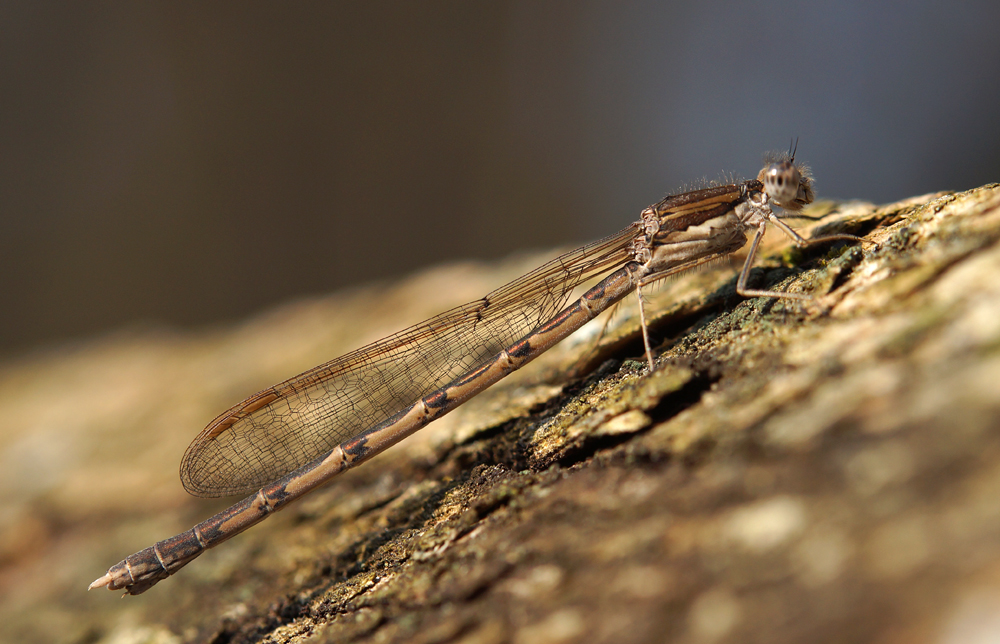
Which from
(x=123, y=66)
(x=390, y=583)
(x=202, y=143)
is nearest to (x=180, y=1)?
(x=123, y=66)

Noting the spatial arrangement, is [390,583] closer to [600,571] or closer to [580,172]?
[600,571]

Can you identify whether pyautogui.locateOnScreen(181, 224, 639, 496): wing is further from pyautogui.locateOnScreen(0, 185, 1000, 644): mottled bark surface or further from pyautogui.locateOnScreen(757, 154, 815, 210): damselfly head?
pyautogui.locateOnScreen(757, 154, 815, 210): damselfly head

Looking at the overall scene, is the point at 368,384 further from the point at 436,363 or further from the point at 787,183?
the point at 787,183

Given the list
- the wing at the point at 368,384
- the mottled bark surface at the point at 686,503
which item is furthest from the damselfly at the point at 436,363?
the mottled bark surface at the point at 686,503

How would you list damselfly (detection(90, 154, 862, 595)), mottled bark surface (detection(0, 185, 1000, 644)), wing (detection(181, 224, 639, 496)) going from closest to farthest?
mottled bark surface (detection(0, 185, 1000, 644)) < damselfly (detection(90, 154, 862, 595)) < wing (detection(181, 224, 639, 496))

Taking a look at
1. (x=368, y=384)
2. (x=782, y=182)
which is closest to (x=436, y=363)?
(x=368, y=384)

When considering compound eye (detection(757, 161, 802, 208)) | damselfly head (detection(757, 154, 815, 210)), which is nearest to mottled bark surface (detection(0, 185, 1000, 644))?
damselfly head (detection(757, 154, 815, 210))

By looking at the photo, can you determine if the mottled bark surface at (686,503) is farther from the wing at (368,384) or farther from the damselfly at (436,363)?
the wing at (368,384)
